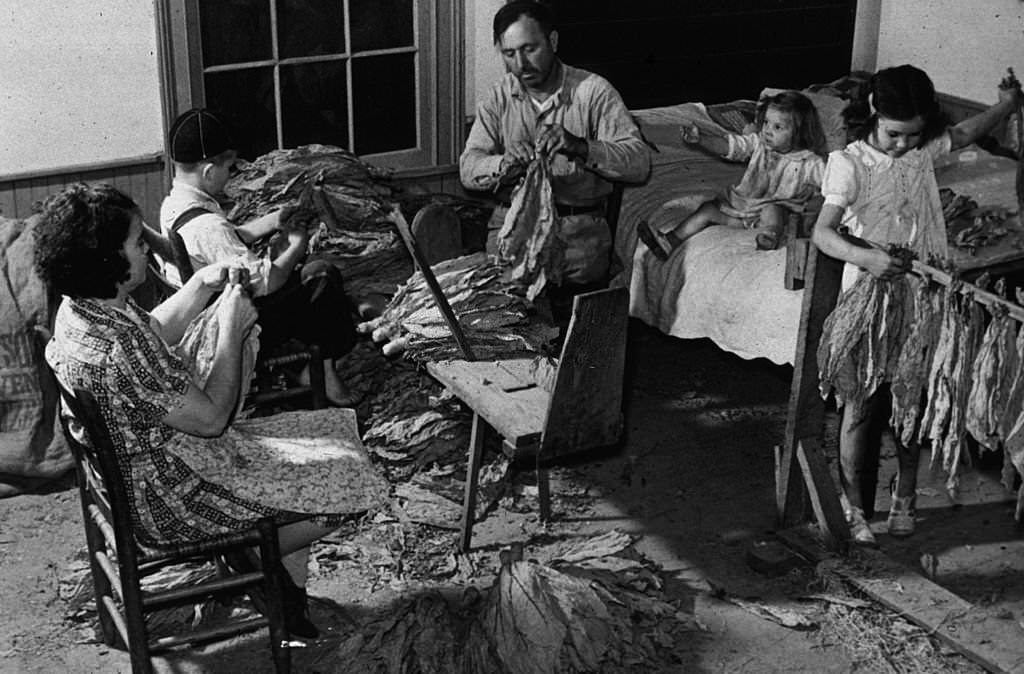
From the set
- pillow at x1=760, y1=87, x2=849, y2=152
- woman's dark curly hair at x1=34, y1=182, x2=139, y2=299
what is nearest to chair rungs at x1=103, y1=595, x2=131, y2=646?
woman's dark curly hair at x1=34, y1=182, x2=139, y2=299

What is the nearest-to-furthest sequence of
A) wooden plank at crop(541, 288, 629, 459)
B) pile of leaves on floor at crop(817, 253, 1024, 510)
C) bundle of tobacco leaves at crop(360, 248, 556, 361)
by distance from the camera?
pile of leaves on floor at crop(817, 253, 1024, 510) → wooden plank at crop(541, 288, 629, 459) → bundle of tobacco leaves at crop(360, 248, 556, 361)

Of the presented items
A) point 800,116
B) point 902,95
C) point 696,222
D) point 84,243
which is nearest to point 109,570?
point 84,243

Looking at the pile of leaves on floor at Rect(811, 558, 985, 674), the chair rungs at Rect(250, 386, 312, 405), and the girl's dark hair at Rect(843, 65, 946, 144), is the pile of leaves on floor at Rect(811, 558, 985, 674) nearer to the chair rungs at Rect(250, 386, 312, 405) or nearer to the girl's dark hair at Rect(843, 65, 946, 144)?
the girl's dark hair at Rect(843, 65, 946, 144)

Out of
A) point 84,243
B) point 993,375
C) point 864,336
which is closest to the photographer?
point 84,243

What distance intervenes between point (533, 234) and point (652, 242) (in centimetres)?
76

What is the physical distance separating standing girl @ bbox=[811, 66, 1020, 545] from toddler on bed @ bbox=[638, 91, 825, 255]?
1.24 metres

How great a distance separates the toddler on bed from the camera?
7023 millimetres

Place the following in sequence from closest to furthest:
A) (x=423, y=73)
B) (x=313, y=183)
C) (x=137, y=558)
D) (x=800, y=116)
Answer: (x=137, y=558)
(x=313, y=183)
(x=800, y=116)
(x=423, y=73)

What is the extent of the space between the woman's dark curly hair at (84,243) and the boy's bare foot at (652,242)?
326 cm

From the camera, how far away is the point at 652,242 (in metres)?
7.01

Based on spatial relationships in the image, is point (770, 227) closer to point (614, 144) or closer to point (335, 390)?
point (614, 144)

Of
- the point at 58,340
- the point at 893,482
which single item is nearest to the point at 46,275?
the point at 58,340

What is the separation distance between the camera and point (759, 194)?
7.26 meters

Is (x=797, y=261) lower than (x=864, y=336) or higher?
higher
